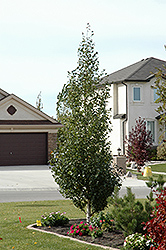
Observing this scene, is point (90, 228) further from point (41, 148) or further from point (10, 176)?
point (41, 148)

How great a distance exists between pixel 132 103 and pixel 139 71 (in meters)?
3.38

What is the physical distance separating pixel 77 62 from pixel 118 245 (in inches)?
166

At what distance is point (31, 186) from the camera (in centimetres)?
1969

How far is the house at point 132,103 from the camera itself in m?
35.3

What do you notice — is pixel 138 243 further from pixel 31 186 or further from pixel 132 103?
pixel 132 103

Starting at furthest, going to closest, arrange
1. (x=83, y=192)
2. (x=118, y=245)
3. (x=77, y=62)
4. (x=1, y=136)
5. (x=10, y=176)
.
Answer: (x=1, y=136) → (x=10, y=176) → (x=77, y=62) → (x=83, y=192) → (x=118, y=245)

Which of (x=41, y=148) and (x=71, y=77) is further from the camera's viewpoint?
(x=41, y=148)

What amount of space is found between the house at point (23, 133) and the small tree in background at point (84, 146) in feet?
68.4

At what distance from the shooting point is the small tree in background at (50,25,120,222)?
892cm

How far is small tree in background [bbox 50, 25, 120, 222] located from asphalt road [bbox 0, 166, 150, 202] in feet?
22.6

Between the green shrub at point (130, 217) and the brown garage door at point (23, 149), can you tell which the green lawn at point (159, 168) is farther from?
the green shrub at point (130, 217)

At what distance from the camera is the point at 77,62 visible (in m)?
9.58

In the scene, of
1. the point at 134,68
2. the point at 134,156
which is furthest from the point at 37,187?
the point at 134,68

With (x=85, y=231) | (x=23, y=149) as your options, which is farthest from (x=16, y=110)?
(x=85, y=231)
